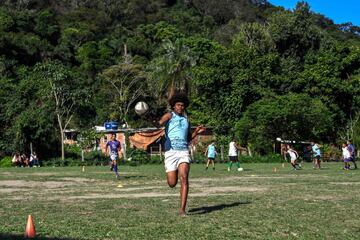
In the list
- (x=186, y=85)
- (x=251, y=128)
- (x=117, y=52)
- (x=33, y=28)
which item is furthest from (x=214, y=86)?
(x=33, y=28)

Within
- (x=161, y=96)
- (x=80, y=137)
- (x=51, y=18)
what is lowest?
(x=80, y=137)

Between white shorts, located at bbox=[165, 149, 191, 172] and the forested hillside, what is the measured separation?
40171 millimetres

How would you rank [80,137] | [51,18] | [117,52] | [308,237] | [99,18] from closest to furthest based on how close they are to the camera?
[308,237] → [80,137] → [117,52] → [51,18] → [99,18]

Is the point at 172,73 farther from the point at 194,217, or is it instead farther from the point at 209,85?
the point at 194,217

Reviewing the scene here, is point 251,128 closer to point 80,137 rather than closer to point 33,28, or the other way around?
point 80,137

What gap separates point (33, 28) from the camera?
307 ft

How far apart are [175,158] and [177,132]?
0.44 m

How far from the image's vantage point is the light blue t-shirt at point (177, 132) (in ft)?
30.4

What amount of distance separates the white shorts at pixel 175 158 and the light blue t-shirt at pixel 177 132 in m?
0.08

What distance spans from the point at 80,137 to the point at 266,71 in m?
21.0

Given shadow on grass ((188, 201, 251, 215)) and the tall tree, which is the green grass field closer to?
shadow on grass ((188, 201, 251, 215))

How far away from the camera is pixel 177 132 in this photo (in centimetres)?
929

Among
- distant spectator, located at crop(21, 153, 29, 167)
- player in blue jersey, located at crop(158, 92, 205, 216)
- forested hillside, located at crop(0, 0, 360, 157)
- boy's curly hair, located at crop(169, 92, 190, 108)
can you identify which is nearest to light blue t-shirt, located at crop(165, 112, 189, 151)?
player in blue jersey, located at crop(158, 92, 205, 216)

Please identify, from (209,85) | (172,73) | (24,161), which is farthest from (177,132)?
(209,85)
